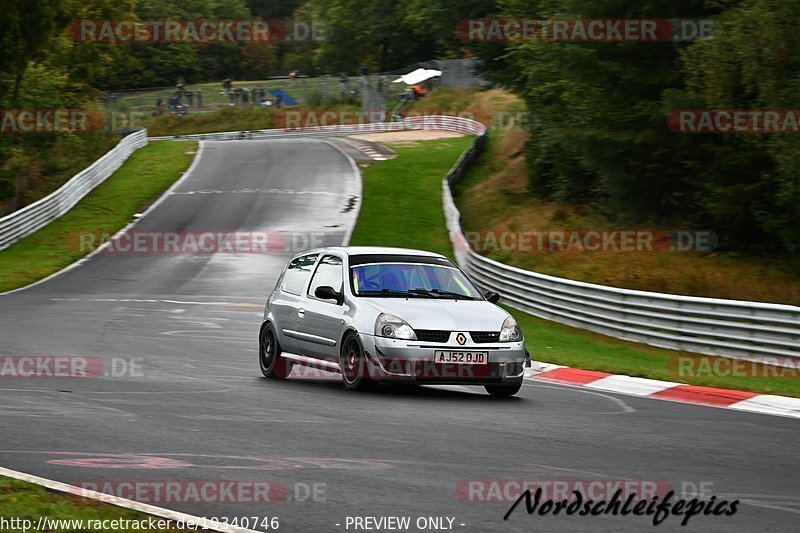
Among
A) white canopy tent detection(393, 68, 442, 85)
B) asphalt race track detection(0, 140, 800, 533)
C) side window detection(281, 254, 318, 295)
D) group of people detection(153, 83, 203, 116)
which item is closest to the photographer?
asphalt race track detection(0, 140, 800, 533)

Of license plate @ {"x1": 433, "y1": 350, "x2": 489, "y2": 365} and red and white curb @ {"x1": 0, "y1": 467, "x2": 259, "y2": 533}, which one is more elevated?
red and white curb @ {"x1": 0, "y1": 467, "x2": 259, "y2": 533}

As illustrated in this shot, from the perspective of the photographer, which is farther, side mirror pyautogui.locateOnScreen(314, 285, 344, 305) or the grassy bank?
the grassy bank

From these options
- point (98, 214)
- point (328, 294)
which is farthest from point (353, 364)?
point (98, 214)

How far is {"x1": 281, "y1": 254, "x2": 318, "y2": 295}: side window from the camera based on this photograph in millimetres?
13531

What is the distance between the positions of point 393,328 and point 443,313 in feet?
1.87

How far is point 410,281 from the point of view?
12.6 meters

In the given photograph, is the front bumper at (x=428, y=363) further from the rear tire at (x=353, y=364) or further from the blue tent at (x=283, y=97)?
the blue tent at (x=283, y=97)

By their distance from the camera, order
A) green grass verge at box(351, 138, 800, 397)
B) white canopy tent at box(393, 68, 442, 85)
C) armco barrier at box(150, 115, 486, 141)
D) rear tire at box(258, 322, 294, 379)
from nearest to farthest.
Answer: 1. rear tire at box(258, 322, 294, 379)
2. green grass verge at box(351, 138, 800, 397)
3. armco barrier at box(150, 115, 486, 141)
4. white canopy tent at box(393, 68, 442, 85)

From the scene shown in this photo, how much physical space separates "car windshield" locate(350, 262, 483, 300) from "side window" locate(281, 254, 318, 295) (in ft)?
3.28

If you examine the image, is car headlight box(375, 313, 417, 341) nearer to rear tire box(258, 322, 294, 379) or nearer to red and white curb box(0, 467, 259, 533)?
rear tire box(258, 322, 294, 379)

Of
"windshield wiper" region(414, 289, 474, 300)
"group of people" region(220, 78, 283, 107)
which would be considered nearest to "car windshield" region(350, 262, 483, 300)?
"windshield wiper" region(414, 289, 474, 300)

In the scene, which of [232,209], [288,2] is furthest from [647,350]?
[288,2]

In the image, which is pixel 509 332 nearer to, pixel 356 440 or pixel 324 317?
pixel 324 317

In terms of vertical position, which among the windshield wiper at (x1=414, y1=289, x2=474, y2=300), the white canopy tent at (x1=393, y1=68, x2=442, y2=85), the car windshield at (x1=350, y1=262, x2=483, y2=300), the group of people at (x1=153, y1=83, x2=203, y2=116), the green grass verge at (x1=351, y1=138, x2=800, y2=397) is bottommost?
the green grass verge at (x1=351, y1=138, x2=800, y2=397)
